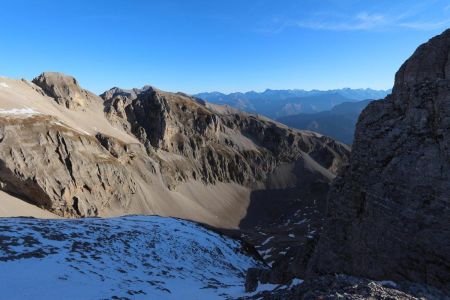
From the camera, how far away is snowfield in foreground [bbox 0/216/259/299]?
18703 millimetres

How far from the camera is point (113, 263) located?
25.4 metres

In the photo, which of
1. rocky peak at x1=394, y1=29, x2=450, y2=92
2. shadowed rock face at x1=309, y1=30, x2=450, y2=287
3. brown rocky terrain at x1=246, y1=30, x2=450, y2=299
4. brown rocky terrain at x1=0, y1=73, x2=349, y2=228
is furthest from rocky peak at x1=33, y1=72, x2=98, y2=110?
shadowed rock face at x1=309, y1=30, x2=450, y2=287

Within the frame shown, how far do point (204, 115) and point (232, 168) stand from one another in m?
25.0

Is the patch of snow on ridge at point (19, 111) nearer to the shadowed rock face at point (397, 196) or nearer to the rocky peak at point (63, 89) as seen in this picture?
the rocky peak at point (63, 89)

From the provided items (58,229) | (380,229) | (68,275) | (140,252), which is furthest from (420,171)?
(58,229)

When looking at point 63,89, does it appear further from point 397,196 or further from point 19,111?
point 397,196

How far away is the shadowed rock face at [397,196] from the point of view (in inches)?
563

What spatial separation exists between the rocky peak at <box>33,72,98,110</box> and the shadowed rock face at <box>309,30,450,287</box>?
359 ft

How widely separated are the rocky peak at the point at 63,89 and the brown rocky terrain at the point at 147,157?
32 cm

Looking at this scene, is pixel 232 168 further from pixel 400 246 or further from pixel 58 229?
pixel 400 246

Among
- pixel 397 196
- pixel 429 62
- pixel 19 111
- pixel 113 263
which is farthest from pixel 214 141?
pixel 397 196

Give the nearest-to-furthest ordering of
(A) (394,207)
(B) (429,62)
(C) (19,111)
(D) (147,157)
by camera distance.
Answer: (A) (394,207) < (B) (429,62) < (C) (19,111) < (D) (147,157)

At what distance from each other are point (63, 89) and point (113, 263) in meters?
104

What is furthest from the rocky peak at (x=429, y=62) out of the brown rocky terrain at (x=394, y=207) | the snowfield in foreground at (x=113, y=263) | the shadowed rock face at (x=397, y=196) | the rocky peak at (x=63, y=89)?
the rocky peak at (x=63, y=89)
